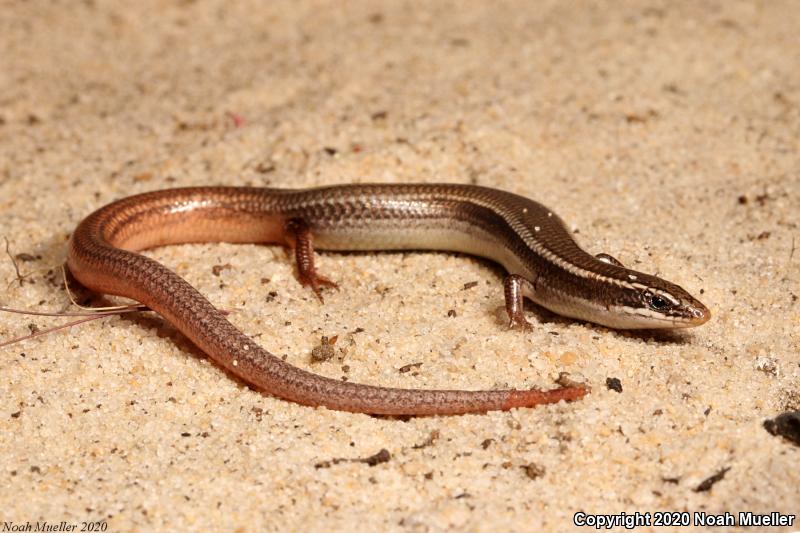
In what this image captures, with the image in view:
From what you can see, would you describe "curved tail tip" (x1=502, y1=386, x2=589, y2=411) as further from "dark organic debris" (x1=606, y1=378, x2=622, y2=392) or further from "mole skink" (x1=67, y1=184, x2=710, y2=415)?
"dark organic debris" (x1=606, y1=378, x2=622, y2=392)

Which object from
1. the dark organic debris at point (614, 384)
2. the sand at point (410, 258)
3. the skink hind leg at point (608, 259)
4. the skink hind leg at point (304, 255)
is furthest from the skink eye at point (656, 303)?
the skink hind leg at point (304, 255)

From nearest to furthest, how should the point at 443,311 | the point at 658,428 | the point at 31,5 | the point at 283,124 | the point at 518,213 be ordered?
the point at 658,428 → the point at 443,311 → the point at 518,213 → the point at 283,124 → the point at 31,5

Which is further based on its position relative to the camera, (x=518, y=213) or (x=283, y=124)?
(x=283, y=124)

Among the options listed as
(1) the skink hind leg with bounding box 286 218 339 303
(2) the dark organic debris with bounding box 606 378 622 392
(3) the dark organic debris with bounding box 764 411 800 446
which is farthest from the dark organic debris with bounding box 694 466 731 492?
(1) the skink hind leg with bounding box 286 218 339 303

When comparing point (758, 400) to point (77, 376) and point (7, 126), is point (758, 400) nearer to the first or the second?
point (77, 376)

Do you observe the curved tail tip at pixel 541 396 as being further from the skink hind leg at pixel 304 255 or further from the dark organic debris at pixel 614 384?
the skink hind leg at pixel 304 255

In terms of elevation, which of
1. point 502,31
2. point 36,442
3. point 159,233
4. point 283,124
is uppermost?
point 502,31

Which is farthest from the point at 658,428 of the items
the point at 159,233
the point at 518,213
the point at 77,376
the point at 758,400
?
the point at 159,233

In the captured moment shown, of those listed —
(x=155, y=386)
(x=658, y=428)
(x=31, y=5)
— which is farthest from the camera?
(x=31, y=5)
